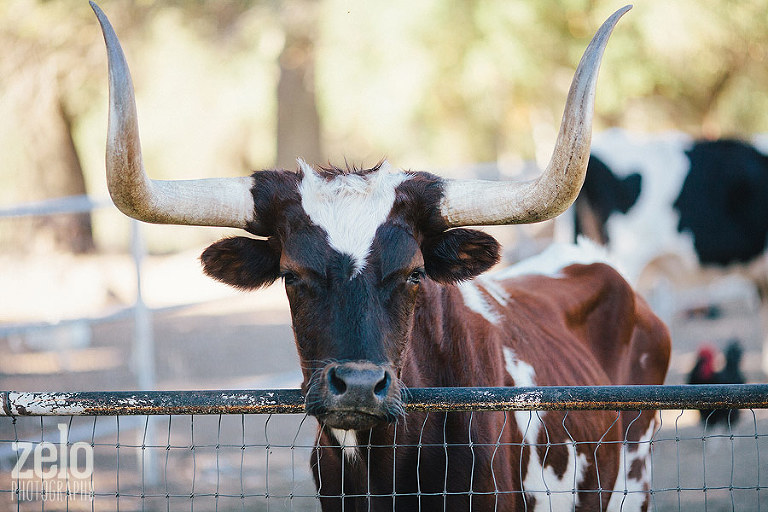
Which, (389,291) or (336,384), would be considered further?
(389,291)

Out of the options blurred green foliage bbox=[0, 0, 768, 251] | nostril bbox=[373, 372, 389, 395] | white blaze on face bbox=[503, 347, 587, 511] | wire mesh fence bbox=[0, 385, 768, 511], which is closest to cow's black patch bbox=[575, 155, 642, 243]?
wire mesh fence bbox=[0, 385, 768, 511]

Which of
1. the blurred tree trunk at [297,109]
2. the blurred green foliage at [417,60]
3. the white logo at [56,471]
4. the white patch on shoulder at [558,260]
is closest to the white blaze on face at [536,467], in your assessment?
the white patch on shoulder at [558,260]

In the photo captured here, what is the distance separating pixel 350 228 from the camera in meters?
2.68

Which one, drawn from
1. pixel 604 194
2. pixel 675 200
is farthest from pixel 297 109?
pixel 675 200

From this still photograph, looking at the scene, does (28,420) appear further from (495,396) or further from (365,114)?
(365,114)

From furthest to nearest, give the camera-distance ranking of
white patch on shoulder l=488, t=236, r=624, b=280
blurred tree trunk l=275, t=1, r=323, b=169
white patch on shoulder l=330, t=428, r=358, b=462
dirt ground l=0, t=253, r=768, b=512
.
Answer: blurred tree trunk l=275, t=1, r=323, b=169 < dirt ground l=0, t=253, r=768, b=512 < white patch on shoulder l=488, t=236, r=624, b=280 < white patch on shoulder l=330, t=428, r=358, b=462

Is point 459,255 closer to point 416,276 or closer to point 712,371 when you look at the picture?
point 416,276

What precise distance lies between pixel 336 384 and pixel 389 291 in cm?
43

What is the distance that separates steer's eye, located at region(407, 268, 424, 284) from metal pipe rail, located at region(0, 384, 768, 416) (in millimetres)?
509

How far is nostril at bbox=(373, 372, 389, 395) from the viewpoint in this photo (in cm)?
234

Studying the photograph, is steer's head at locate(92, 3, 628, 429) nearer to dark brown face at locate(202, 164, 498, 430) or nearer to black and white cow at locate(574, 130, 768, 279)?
dark brown face at locate(202, 164, 498, 430)

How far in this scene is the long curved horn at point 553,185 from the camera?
235cm

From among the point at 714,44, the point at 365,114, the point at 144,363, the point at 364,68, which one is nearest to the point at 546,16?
the point at 714,44

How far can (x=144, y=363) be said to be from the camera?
6.18 meters
